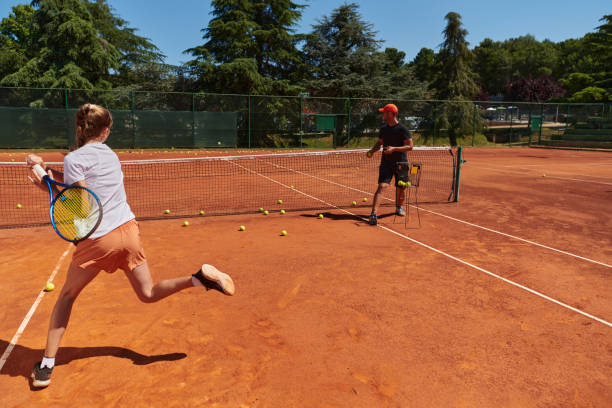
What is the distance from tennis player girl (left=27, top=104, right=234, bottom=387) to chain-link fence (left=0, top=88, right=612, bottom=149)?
2062 cm

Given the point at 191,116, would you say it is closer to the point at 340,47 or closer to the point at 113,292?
the point at 340,47

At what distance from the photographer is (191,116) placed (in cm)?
2297

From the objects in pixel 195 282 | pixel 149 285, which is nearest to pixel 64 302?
pixel 149 285

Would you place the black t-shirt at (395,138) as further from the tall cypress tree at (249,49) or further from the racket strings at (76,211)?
the tall cypress tree at (249,49)

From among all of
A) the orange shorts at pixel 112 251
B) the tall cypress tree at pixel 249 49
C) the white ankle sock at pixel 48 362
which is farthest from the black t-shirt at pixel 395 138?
the tall cypress tree at pixel 249 49

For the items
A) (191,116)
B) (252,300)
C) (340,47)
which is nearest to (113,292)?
(252,300)

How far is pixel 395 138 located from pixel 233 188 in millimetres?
5216

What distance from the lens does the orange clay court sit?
2883mm

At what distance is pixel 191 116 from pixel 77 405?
70.8ft

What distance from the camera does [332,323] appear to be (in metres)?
3.81

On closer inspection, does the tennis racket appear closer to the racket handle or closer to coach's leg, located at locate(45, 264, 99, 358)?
the racket handle

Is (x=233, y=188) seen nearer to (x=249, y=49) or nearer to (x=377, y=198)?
(x=377, y=198)

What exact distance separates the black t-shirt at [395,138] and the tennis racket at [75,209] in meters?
5.53

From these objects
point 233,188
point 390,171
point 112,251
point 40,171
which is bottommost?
point 233,188
